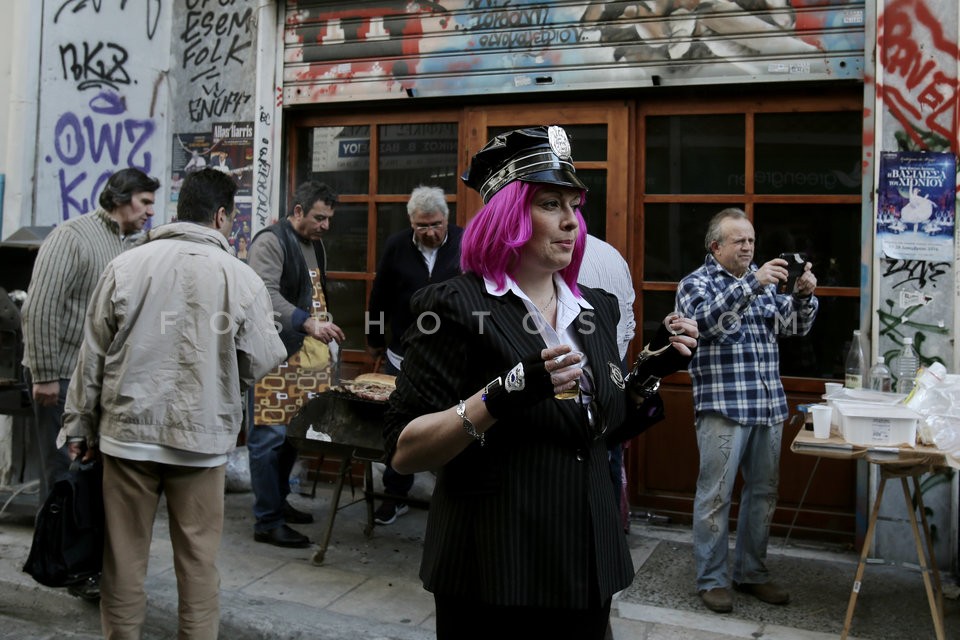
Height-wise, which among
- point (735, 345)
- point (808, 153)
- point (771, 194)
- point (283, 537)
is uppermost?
point (808, 153)

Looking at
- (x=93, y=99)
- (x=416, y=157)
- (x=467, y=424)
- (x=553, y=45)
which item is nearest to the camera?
(x=467, y=424)

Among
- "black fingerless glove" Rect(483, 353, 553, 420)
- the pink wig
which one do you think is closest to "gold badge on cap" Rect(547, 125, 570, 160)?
the pink wig

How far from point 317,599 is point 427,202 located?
7.98 feet

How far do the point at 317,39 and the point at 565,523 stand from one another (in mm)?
5431

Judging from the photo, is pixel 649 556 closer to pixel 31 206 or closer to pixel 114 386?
pixel 114 386

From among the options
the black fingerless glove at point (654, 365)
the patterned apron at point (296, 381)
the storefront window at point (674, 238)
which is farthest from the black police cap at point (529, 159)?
the storefront window at point (674, 238)

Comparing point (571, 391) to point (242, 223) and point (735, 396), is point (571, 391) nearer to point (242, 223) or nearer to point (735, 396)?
point (735, 396)

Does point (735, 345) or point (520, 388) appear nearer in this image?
point (520, 388)

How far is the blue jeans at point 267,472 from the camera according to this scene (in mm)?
5504

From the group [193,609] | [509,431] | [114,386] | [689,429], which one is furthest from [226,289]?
[689,429]

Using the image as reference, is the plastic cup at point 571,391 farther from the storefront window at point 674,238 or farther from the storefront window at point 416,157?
the storefront window at point 416,157

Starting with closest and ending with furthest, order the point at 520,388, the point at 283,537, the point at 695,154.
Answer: the point at 520,388 → the point at 283,537 → the point at 695,154

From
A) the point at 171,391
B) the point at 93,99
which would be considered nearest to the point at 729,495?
the point at 171,391

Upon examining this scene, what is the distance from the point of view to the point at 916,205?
→ 16.4 ft
